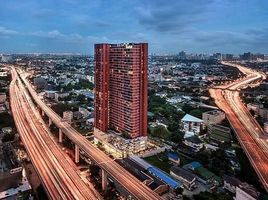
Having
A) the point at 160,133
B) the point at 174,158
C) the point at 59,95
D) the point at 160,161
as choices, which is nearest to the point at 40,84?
the point at 59,95

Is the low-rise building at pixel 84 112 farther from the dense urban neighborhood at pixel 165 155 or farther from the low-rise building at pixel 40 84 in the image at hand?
the low-rise building at pixel 40 84

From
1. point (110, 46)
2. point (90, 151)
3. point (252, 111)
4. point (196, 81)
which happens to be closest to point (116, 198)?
point (90, 151)

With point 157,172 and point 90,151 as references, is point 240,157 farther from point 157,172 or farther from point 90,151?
point 90,151

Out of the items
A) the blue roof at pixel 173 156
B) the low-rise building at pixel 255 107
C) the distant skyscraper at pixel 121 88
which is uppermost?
the distant skyscraper at pixel 121 88

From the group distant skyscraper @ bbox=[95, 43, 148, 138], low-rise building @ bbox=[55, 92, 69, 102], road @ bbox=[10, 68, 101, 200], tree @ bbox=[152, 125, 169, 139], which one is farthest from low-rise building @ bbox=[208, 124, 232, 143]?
low-rise building @ bbox=[55, 92, 69, 102]

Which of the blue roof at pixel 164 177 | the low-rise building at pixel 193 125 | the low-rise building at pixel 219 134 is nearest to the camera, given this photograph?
the blue roof at pixel 164 177

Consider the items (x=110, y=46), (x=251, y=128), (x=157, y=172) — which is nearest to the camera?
(x=157, y=172)

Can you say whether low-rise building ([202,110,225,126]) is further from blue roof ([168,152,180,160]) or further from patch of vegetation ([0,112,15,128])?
patch of vegetation ([0,112,15,128])

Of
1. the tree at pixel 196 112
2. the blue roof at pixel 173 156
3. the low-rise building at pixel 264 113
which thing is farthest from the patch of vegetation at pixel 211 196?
the low-rise building at pixel 264 113
